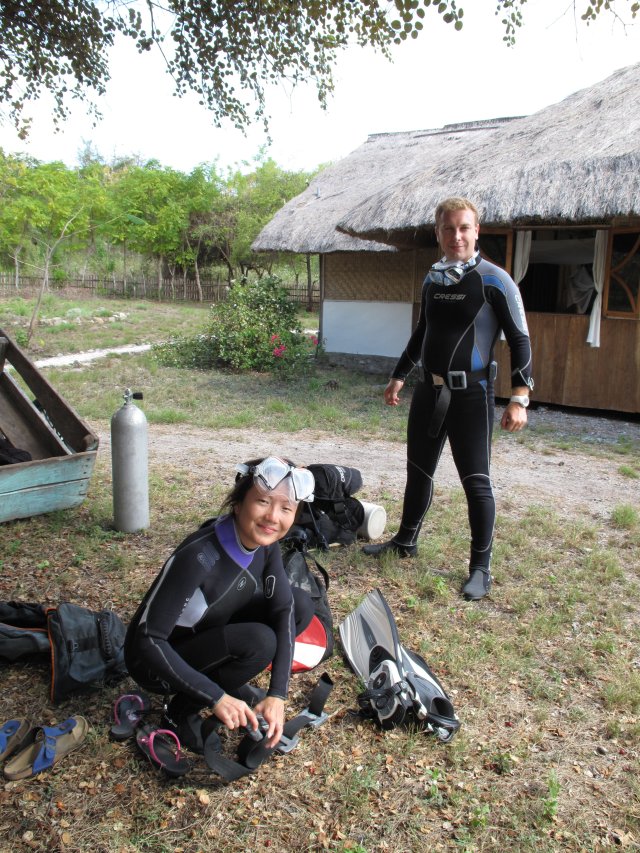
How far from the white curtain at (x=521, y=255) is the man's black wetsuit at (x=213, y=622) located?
7.96 metres

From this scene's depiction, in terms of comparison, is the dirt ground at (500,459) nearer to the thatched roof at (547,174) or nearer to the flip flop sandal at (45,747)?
the thatched roof at (547,174)

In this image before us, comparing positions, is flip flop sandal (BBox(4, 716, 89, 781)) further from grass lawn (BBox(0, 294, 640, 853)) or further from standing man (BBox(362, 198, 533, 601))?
standing man (BBox(362, 198, 533, 601))

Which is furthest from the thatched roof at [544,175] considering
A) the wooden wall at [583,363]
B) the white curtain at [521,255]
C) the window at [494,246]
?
the wooden wall at [583,363]

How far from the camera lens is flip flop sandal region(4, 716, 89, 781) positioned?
7.38 feet

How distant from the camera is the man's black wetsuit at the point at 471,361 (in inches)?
136

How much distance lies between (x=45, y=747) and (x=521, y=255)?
345 inches

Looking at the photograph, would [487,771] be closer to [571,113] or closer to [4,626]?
[4,626]

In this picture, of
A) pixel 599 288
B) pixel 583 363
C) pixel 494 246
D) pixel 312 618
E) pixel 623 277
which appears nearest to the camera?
pixel 312 618

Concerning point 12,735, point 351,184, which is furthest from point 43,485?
point 351,184

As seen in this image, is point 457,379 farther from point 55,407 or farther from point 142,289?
point 142,289

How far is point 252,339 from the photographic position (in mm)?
12227

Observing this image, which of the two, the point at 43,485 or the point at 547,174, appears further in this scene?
the point at 547,174

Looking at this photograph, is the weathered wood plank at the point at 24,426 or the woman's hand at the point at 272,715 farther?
the weathered wood plank at the point at 24,426

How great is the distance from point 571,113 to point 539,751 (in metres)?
9.24
